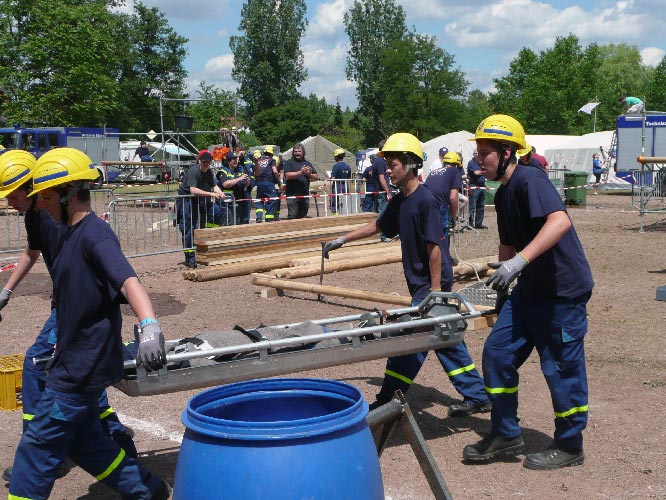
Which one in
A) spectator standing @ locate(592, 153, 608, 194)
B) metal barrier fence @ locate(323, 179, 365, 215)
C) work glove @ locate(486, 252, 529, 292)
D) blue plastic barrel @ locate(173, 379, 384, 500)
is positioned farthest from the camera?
spectator standing @ locate(592, 153, 608, 194)

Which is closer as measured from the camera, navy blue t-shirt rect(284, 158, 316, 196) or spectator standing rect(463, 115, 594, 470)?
spectator standing rect(463, 115, 594, 470)

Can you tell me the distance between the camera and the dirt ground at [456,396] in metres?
5.05

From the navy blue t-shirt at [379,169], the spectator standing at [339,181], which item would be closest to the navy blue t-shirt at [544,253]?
the navy blue t-shirt at [379,169]

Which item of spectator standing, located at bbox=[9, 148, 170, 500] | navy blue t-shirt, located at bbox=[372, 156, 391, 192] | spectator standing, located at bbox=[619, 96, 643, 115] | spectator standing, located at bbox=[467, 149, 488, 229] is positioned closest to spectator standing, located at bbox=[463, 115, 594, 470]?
spectator standing, located at bbox=[9, 148, 170, 500]

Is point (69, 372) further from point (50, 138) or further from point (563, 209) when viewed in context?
point (50, 138)

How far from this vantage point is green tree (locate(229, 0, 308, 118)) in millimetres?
82500

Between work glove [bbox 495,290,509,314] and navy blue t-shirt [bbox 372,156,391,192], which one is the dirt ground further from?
navy blue t-shirt [bbox 372,156,391,192]

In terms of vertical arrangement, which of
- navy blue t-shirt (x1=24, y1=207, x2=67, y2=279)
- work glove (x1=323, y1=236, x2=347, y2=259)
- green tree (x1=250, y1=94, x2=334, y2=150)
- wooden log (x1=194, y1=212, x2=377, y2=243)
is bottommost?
wooden log (x1=194, y1=212, x2=377, y2=243)

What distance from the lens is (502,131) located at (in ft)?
16.8

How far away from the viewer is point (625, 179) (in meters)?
33.6

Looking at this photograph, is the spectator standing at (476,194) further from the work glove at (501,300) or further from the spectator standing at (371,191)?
the work glove at (501,300)

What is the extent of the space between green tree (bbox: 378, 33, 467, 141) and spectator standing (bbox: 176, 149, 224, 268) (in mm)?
63702

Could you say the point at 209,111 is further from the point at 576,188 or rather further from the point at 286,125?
the point at 576,188

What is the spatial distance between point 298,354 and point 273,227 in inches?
395
